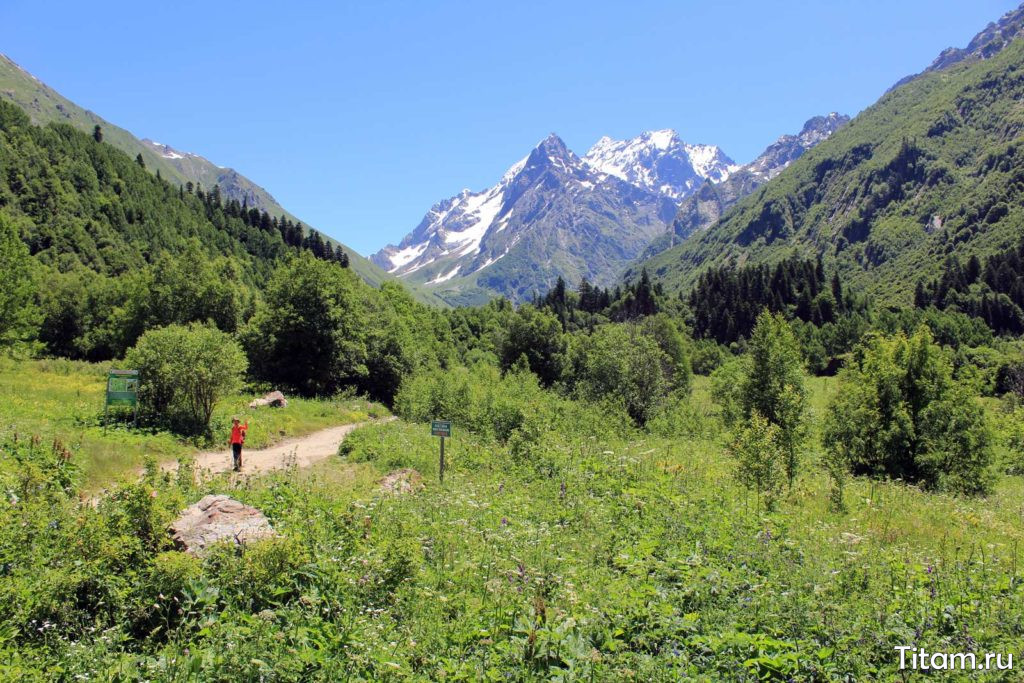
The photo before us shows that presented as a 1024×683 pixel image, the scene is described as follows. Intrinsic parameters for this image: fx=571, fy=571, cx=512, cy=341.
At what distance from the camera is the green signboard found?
2075 cm

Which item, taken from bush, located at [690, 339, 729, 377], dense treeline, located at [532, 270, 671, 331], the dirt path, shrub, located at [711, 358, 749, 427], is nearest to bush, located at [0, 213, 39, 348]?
the dirt path

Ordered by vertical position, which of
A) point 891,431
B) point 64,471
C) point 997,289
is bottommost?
point 891,431

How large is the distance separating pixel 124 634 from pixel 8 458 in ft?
27.6

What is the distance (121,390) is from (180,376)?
7.66ft

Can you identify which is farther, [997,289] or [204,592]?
[997,289]

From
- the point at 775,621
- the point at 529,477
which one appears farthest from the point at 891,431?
the point at 775,621

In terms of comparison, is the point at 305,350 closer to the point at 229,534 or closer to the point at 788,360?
the point at 788,360

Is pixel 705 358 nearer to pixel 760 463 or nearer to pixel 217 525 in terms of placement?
pixel 760 463

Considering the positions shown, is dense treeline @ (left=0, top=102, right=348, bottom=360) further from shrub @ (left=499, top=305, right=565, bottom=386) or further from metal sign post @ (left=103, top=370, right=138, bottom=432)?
metal sign post @ (left=103, top=370, right=138, bottom=432)

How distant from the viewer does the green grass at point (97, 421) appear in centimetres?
1692

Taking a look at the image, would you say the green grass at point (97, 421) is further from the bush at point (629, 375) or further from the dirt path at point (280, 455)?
the bush at point (629, 375)

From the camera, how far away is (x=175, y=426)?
23.2m

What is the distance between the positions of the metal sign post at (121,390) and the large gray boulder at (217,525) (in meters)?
14.4

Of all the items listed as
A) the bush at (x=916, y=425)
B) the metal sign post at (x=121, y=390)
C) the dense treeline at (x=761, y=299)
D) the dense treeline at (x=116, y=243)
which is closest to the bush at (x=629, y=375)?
the bush at (x=916, y=425)
